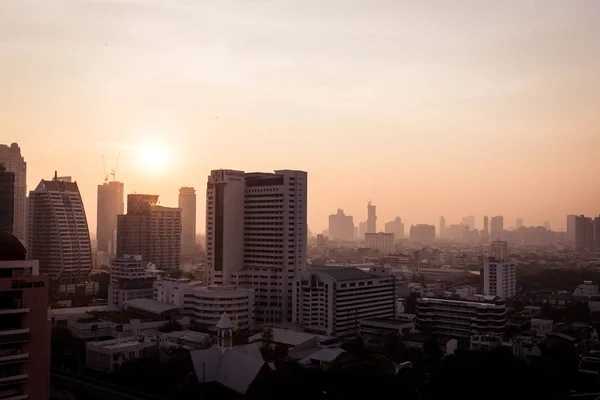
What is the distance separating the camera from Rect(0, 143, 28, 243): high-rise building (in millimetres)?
42688

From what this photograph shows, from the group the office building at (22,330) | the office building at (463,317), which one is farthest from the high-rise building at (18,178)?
the office building at (22,330)

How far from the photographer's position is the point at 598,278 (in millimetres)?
42875

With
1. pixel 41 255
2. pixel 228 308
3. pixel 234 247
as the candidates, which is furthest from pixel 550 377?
pixel 41 255

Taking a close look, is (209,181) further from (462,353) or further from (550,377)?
(550,377)

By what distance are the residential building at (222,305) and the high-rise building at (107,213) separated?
49.2 metres

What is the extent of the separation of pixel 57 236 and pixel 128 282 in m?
8.33

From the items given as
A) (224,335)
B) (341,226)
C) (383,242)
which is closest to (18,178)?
(224,335)

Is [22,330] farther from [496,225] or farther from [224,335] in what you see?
[496,225]

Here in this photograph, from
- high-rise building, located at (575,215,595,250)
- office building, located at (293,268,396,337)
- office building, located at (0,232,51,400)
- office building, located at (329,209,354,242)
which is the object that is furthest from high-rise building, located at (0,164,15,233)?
office building, located at (329,209,354,242)

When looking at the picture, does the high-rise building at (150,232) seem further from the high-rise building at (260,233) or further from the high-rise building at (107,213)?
the high-rise building at (107,213)

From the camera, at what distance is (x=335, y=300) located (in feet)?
73.5

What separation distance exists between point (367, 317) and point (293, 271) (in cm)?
378

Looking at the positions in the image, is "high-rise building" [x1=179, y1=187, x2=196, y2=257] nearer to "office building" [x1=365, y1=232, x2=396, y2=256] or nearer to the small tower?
"office building" [x1=365, y1=232, x2=396, y2=256]

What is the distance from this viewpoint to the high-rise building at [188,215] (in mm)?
70500
